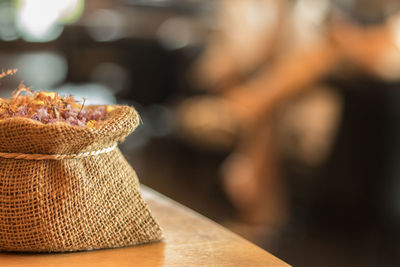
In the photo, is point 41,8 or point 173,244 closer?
point 173,244

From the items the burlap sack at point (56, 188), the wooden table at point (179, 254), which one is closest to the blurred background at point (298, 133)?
the wooden table at point (179, 254)

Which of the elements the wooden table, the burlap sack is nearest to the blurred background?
the wooden table

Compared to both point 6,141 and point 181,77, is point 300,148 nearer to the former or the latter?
point 181,77

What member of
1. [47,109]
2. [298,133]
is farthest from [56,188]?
[298,133]

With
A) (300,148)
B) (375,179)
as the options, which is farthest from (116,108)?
(300,148)

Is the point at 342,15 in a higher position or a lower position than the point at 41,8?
higher

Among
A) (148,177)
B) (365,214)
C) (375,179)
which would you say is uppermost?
(375,179)

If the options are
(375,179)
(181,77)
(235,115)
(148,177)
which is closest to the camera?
(375,179)

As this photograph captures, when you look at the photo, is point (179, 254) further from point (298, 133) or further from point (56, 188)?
point (298, 133)
